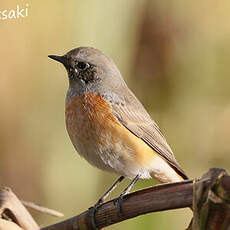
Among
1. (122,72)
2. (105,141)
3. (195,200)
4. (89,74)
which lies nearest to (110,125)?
(105,141)

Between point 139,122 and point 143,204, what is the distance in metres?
1.74

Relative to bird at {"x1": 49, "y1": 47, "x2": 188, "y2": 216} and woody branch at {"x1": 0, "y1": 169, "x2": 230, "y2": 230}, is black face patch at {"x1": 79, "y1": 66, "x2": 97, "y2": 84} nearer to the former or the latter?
bird at {"x1": 49, "y1": 47, "x2": 188, "y2": 216}

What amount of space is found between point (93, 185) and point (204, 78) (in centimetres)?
109

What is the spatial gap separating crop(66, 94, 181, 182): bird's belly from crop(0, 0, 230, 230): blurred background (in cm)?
39

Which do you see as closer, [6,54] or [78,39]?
[78,39]

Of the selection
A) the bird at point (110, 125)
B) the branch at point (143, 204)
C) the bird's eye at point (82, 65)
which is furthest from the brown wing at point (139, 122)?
the branch at point (143, 204)

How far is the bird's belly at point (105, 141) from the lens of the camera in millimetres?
2816

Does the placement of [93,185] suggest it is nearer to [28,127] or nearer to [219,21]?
[28,127]

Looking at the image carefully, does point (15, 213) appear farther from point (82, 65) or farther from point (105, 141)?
point (82, 65)

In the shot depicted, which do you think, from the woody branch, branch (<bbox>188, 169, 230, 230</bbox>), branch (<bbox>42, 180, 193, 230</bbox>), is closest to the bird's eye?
branch (<bbox>42, 180, 193, 230</bbox>)

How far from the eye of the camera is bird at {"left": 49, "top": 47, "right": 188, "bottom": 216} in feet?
9.30

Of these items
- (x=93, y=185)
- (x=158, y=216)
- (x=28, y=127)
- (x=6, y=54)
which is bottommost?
(x=158, y=216)

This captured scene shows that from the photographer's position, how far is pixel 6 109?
3.38 meters

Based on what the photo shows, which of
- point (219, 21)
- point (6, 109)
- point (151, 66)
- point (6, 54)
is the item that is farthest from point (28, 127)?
point (219, 21)
